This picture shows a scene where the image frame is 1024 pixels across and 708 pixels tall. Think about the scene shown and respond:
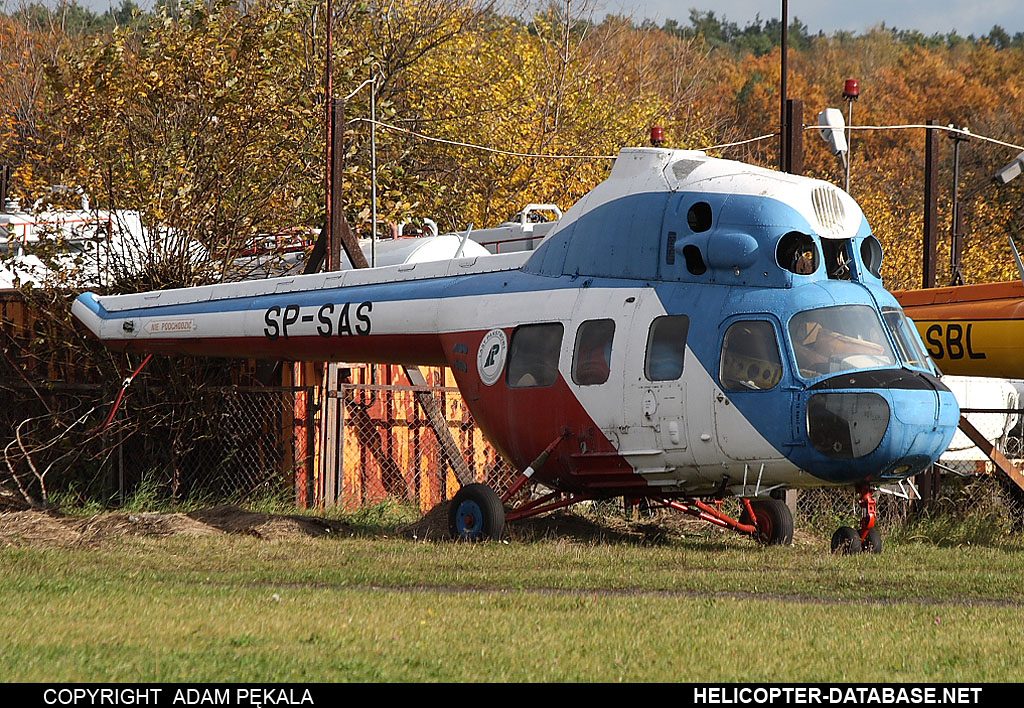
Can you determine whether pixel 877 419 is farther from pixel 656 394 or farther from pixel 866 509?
pixel 656 394

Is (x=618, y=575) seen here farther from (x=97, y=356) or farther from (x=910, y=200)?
(x=910, y=200)

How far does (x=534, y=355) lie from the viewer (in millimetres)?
13656

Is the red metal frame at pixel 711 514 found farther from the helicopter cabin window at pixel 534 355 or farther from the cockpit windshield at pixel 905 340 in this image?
the cockpit windshield at pixel 905 340

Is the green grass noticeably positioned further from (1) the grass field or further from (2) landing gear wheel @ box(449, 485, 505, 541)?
(2) landing gear wheel @ box(449, 485, 505, 541)

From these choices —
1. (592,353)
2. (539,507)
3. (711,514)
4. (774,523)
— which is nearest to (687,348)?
(592,353)

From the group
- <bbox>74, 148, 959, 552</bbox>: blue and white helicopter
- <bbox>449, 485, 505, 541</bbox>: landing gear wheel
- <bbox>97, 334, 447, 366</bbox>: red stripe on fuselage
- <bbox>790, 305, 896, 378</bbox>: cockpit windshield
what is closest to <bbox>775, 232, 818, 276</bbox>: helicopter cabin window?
<bbox>74, 148, 959, 552</bbox>: blue and white helicopter

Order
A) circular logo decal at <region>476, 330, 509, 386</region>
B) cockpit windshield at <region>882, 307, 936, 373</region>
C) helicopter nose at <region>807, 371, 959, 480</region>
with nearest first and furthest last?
helicopter nose at <region>807, 371, 959, 480</region>, cockpit windshield at <region>882, 307, 936, 373</region>, circular logo decal at <region>476, 330, 509, 386</region>

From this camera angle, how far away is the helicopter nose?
11.7 m

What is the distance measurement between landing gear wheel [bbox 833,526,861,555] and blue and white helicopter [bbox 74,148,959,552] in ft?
0.07

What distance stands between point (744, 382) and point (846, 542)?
2.17 meters

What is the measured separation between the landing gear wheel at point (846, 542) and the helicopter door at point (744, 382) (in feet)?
5.08

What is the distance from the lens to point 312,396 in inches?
709

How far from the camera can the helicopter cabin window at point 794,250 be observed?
12.5m
